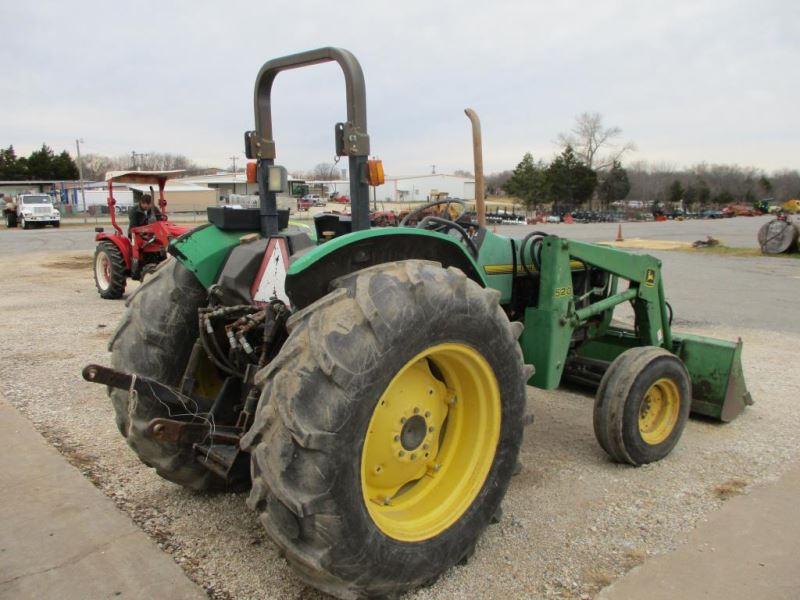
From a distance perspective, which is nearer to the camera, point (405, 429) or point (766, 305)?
point (405, 429)

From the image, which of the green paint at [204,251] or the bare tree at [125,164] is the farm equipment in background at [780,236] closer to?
the green paint at [204,251]

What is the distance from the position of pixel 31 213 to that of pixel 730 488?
39529 mm

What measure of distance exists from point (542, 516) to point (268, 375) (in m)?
1.81

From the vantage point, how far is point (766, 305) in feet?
34.1

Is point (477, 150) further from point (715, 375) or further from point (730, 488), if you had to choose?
point (730, 488)

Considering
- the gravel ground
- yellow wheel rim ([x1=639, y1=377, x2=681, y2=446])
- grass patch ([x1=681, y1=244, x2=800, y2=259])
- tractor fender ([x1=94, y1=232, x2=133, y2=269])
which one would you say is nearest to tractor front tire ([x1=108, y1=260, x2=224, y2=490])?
the gravel ground

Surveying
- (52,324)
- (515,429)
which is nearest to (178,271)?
(515,429)

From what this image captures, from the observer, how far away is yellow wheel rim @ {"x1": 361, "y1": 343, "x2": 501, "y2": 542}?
260cm

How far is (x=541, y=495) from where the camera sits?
3.51 metres

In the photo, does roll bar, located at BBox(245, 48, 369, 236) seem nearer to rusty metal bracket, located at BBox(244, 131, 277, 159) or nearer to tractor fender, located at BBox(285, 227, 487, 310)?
rusty metal bracket, located at BBox(244, 131, 277, 159)

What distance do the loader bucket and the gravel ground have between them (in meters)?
0.14

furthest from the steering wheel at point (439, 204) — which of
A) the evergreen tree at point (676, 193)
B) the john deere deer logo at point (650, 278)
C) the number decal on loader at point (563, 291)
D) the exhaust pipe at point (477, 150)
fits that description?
the evergreen tree at point (676, 193)

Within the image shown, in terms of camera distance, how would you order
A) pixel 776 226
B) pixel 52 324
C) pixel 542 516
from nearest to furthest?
pixel 542 516
pixel 52 324
pixel 776 226

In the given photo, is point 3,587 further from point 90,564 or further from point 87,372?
point 87,372
